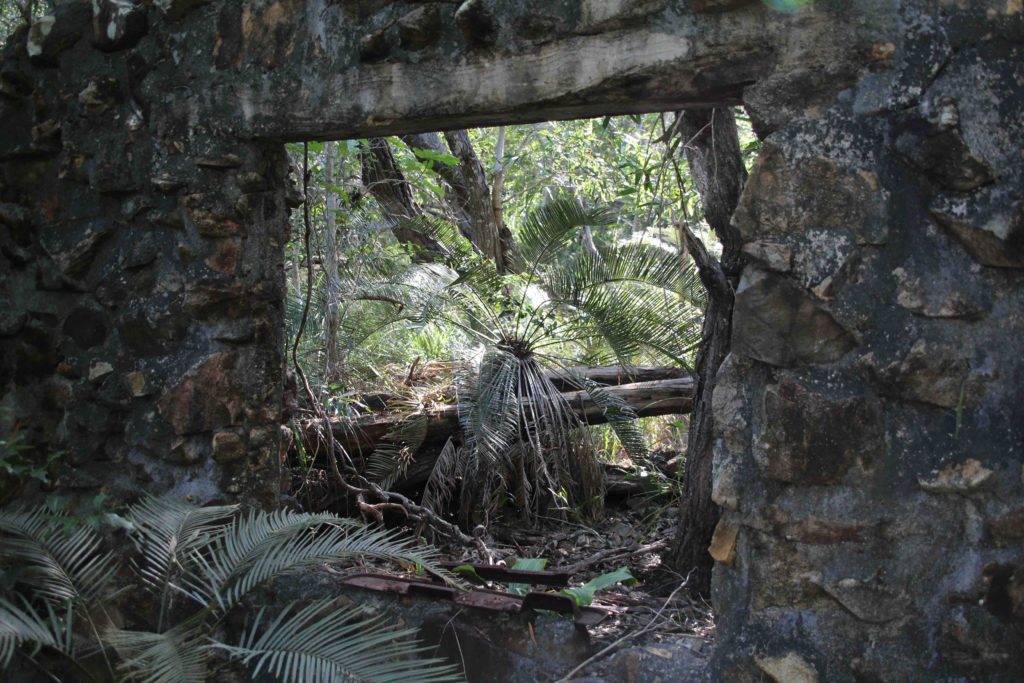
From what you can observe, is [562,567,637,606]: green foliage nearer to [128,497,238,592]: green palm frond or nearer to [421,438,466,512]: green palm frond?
[128,497,238,592]: green palm frond

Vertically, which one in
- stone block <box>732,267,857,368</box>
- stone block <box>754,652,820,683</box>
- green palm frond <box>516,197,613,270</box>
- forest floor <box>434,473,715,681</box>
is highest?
green palm frond <box>516,197,613,270</box>

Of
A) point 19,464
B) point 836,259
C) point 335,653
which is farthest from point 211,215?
point 836,259

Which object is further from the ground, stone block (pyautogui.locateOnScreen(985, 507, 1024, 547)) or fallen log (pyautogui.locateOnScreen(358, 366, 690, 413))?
stone block (pyautogui.locateOnScreen(985, 507, 1024, 547))

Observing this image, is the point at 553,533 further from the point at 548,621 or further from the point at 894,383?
the point at 894,383

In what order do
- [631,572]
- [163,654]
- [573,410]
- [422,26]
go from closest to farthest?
[163,654], [422,26], [631,572], [573,410]

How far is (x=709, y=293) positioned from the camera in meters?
3.41

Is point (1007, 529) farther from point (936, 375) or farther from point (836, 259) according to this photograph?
point (836, 259)

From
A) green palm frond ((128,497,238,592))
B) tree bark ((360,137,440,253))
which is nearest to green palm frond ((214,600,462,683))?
green palm frond ((128,497,238,592))

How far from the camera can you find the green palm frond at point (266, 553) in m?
2.64

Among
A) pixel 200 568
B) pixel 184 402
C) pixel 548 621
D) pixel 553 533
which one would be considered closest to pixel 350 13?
pixel 184 402

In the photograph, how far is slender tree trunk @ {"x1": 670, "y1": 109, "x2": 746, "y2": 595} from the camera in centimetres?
328

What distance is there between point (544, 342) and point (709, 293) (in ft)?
5.46

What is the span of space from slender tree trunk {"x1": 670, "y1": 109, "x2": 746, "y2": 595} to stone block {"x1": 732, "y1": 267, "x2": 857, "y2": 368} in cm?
89

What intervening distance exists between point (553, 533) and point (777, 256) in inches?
102
